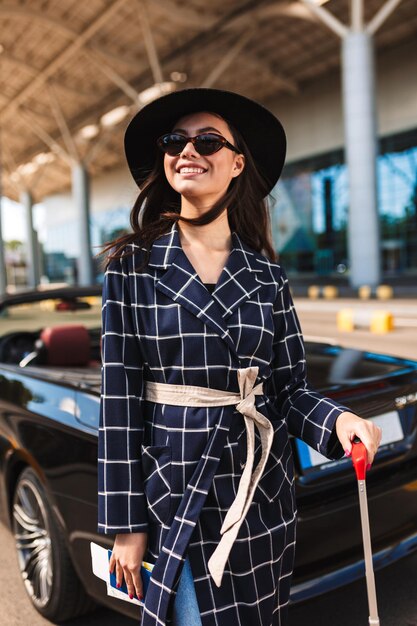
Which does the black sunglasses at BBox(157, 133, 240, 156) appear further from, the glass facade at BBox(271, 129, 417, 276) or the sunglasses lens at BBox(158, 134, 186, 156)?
the glass facade at BBox(271, 129, 417, 276)

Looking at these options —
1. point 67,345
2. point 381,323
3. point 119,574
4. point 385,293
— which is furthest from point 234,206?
point 385,293

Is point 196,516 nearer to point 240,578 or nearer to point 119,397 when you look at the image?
point 240,578

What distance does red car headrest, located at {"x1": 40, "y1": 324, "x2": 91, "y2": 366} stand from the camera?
3.40 m

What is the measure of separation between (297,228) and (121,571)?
34661 mm

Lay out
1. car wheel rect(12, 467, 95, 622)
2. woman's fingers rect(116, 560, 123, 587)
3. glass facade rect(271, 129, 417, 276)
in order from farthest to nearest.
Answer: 1. glass facade rect(271, 129, 417, 276)
2. car wheel rect(12, 467, 95, 622)
3. woman's fingers rect(116, 560, 123, 587)

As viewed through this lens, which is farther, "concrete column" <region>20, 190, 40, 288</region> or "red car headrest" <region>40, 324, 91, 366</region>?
"concrete column" <region>20, 190, 40, 288</region>

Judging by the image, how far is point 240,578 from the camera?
4.50 feet

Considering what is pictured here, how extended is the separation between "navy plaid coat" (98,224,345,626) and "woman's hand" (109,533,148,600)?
0.03 m

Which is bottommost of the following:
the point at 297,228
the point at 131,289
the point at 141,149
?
the point at 131,289

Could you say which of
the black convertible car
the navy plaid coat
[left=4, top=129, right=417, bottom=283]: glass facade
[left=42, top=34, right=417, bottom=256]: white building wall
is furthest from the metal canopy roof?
the navy plaid coat

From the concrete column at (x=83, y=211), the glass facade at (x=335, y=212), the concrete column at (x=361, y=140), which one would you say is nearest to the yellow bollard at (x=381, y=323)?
the concrete column at (x=361, y=140)

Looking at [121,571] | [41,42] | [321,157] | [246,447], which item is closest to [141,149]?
[246,447]

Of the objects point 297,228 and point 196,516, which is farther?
point 297,228

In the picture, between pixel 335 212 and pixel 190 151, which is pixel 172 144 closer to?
→ pixel 190 151
